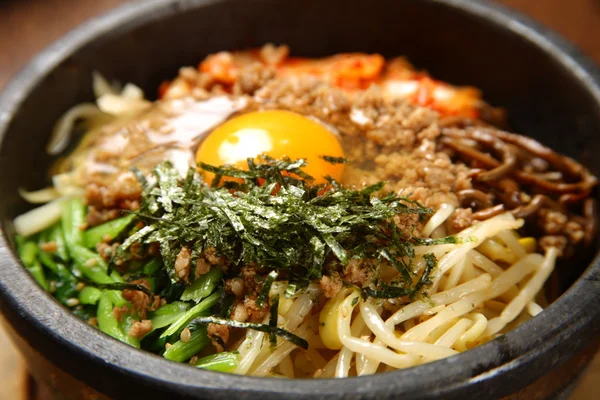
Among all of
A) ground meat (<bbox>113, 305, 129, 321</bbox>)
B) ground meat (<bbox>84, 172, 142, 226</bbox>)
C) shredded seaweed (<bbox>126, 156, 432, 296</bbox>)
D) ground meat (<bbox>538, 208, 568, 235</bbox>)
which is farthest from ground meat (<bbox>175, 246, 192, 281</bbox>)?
ground meat (<bbox>538, 208, 568, 235</bbox>)

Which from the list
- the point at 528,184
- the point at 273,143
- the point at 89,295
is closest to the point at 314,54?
the point at 273,143

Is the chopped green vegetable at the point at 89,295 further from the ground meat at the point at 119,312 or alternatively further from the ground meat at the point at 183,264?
the ground meat at the point at 183,264

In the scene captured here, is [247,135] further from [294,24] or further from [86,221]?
[294,24]

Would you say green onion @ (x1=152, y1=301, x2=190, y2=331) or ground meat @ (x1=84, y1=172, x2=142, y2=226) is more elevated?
ground meat @ (x1=84, y1=172, x2=142, y2=226)

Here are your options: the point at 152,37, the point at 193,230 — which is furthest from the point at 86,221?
the point at 152,37

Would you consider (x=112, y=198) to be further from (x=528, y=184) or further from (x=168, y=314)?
(x=528, y=184)

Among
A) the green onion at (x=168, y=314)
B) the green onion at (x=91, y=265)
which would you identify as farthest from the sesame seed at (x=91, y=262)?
the green onion at (x=168, y=314)

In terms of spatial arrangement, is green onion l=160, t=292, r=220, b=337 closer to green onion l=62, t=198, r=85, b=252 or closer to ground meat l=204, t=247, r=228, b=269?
ground meat l=204, t=247, r=228, b=269

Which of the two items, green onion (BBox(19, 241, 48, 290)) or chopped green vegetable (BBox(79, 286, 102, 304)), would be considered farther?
green onion (BBox(19, 241, 48, 290))
